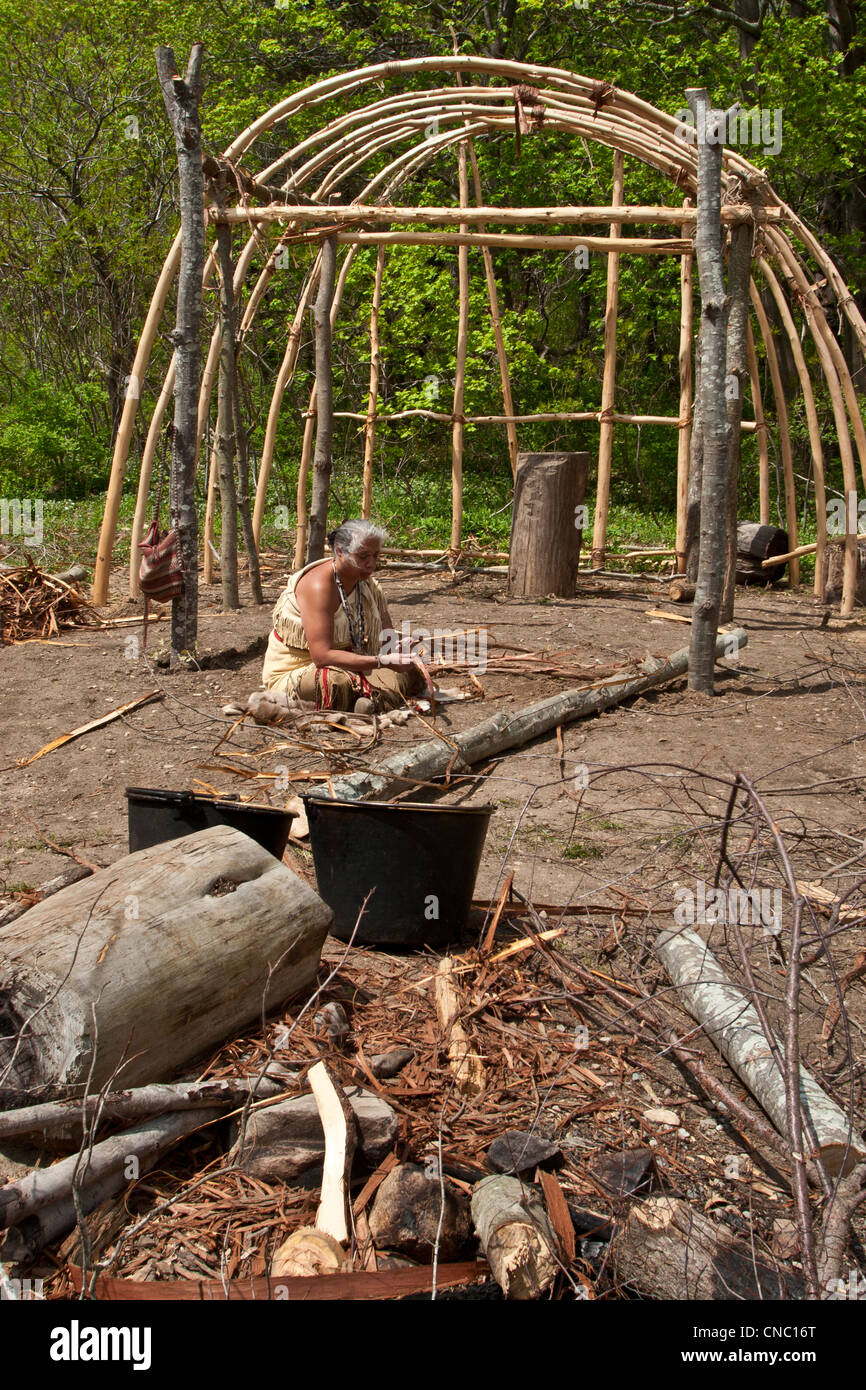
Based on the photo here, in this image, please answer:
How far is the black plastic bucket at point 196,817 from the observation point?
11.5 ft

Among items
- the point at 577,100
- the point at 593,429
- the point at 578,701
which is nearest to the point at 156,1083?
the point at 578,701

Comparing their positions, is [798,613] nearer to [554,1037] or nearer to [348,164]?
[348,164]

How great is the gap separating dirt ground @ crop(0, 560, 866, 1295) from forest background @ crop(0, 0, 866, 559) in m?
6.33

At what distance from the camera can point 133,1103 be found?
240cm

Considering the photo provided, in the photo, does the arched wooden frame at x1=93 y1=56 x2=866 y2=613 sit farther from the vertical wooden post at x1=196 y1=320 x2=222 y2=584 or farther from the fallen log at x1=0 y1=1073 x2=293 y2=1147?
the fallen log at x1=0 y1=1073 x2=293 y2=1147

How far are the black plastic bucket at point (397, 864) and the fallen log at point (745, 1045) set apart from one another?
0.68m

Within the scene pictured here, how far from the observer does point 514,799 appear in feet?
16.2

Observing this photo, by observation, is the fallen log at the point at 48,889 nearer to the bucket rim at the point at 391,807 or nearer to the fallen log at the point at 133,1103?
Answer: the bucket rim at the point at 391,807

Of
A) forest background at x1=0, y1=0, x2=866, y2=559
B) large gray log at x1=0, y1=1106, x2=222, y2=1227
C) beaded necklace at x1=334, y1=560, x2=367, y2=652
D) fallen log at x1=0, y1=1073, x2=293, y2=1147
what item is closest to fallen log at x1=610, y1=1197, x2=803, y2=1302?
fallen log at x1=0, y1=1073, x2=293, y2=1147

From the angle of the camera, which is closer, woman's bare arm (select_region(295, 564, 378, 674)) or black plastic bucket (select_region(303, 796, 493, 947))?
black plastic bucket (select_region(303, 796, 493, 947))

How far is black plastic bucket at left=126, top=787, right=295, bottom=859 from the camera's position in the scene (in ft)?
11.5

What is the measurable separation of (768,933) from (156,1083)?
6.32ft

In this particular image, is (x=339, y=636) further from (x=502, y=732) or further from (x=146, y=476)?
(x=146, y=476)

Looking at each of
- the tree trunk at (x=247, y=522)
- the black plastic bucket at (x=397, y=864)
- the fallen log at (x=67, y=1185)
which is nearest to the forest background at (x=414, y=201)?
the tree trunk at (x=247, y=522)
